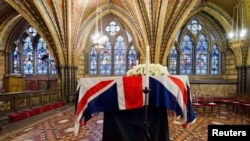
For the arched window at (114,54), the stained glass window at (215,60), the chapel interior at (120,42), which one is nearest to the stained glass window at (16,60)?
the chapel interior at (120,42)

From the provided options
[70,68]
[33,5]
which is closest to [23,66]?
[70,68]

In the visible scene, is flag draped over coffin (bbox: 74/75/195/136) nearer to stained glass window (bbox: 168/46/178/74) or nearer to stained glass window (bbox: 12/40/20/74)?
stained glass window (bbox: 168/46/178/74)

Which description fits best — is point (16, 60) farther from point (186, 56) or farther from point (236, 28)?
point (236, 28)

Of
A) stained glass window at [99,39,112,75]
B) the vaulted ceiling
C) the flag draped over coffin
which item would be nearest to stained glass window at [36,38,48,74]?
the vaulted ceiling

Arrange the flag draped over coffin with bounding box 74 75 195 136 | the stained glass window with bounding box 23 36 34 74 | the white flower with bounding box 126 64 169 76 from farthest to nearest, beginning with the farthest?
the stained glass window with bounding box 23 36 34 74, the white flower with bounding box 126 64 169 76, the flag draped over coffin with bounding box 74 75 195 136

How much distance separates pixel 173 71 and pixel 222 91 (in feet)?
11.7

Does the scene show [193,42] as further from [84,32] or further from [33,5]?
[33,5]

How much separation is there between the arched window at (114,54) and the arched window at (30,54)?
3.81 m

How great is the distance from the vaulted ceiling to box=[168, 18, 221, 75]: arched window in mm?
1541

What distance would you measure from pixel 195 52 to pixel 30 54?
13.7m

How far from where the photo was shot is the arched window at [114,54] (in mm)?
13273

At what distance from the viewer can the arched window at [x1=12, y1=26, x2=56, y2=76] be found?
13.9m

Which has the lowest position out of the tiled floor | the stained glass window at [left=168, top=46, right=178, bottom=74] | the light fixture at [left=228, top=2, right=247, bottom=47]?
the tiled floor

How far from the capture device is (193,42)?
12.8m
